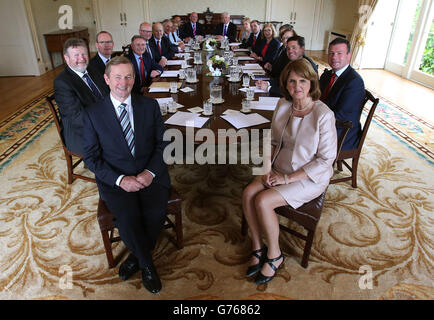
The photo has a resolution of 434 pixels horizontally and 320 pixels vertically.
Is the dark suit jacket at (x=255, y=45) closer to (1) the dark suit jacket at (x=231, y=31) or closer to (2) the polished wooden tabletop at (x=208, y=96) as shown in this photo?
(1) the dark suit jacket at (x=231, y=31)

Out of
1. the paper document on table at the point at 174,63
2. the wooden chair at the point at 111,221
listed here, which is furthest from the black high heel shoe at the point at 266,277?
the paper document on table at the point at 174,63

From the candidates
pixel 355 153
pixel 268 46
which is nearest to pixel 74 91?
pixel 355 153

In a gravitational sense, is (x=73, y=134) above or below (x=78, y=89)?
below

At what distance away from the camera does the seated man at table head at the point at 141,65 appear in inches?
149

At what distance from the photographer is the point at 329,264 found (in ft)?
7.36

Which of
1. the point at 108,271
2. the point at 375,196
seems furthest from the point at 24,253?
the point at 375,196

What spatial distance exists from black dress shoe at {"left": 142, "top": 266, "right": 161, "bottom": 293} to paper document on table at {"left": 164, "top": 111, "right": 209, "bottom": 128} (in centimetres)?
100

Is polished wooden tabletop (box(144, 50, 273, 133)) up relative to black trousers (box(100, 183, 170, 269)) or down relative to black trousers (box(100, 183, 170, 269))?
up

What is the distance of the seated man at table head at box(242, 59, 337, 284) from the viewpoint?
2.02 metres

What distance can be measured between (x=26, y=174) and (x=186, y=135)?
2.03 metres

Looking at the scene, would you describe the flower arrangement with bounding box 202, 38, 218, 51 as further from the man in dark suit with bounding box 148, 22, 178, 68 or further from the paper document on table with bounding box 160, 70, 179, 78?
the paper document on table with bounding box 160, 70, 179, 78

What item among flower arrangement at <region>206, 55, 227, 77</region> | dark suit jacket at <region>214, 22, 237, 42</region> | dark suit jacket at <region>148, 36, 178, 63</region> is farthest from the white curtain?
flower arrangement at <region>206, 55, 227, 77</region>

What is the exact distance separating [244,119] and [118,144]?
942mm

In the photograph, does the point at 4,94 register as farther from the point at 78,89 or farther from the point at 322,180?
the point at 322,180
